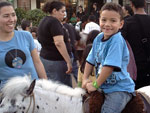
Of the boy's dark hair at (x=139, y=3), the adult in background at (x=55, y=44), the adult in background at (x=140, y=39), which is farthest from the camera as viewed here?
the adult in background at (x=55, y=44)

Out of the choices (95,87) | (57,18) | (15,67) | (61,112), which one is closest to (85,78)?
(95,87)

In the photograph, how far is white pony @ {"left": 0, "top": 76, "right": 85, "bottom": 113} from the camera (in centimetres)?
223

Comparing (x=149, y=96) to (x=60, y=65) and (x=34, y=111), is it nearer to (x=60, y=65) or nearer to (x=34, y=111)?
(x=34, y=111)

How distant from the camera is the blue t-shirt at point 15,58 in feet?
8.94

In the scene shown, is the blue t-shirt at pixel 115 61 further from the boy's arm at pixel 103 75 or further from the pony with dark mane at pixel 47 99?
the pony with dark mane at pixel 47 99

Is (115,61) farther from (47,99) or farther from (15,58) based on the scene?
(15,58)

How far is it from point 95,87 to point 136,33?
1.95m

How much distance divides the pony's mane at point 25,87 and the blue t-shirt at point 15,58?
Answer: 372 mm

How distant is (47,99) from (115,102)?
67 cm

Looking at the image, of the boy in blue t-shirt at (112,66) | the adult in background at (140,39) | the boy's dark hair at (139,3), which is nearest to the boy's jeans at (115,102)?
the boy in blue t-shirt at (112,66)

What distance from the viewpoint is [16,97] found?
2244 millimetres

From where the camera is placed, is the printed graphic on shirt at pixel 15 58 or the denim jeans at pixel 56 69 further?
the denim jeans at pixel 56 69

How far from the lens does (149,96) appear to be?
306 cm

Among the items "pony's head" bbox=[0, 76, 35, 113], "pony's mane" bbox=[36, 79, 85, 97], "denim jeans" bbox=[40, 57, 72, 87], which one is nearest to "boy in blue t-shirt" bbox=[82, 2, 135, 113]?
"pony's mane" bbox=[36, 79, 85, 97]
